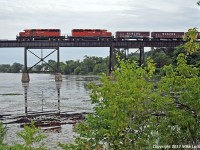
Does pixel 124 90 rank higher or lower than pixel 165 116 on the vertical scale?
higher

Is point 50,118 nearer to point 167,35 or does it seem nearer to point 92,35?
point 92,35

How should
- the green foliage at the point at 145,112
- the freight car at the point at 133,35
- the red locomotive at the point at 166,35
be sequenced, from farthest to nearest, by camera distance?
the freight car at the point at 133,35, the red locomotive at the point at 166,35, the green foliage at the point at 145,112

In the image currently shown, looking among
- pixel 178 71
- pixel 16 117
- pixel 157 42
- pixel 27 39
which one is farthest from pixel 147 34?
pixel 178 71

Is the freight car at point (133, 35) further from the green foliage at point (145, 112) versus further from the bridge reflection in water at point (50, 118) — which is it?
the green foliage at point (145, 112)

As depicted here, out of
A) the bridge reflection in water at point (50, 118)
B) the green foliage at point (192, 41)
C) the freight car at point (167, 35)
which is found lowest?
the bridge reflection in water at point (50, 118)

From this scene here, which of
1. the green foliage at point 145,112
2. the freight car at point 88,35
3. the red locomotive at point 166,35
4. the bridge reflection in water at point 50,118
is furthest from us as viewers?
the freight car at point 88,35

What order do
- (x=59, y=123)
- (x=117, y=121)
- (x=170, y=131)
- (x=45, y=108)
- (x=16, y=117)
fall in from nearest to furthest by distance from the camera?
1. (x=117, y=121)
2. (x=170, y=131)
3. (x=59, y=123)
4. (x=16, y=117)
5. (x=45, y=108)

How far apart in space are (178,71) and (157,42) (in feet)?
217

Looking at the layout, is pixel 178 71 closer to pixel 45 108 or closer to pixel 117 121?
pixel 117 121

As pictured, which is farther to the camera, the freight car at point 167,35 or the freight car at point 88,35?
the freight car at point 88,35

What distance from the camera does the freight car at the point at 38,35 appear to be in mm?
77500

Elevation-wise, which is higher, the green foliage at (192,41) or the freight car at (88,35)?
the freight car at (88,35)

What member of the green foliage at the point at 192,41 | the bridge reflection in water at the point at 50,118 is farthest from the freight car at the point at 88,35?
the green foliage at the point at 192,41

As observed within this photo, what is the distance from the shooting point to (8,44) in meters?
78.2
